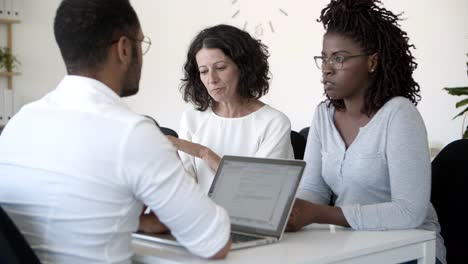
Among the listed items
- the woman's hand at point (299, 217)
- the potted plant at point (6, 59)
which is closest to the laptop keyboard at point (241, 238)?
the woman's hand at point (299, 217)

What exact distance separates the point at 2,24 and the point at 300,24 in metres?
2.49

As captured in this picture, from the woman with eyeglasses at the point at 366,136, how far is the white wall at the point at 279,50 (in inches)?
78.1

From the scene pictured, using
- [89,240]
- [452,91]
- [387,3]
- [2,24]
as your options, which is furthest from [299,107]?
[89,240]

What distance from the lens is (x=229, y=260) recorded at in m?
1.39

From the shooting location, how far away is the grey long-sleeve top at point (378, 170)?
5.75ft

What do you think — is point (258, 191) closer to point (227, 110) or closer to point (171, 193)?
point (171, 193)

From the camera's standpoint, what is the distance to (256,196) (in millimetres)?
1655

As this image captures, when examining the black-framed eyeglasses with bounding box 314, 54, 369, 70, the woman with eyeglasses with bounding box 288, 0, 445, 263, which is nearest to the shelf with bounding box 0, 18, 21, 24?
the woman with eyeglasses with bounding box 288, 0, 445, 263

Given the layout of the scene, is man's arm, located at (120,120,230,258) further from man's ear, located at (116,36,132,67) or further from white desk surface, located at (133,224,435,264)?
man's ear, located at (116,36,132,67)

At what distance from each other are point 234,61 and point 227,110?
0.65ft

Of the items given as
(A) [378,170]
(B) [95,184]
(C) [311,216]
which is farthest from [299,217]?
(B) [95,184]

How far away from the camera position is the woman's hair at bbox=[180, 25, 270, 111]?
2.60 m

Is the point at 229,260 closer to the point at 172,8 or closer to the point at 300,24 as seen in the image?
the point at 300,24

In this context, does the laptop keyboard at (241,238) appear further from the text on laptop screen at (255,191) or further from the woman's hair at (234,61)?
the woman's hair at (234,61)
